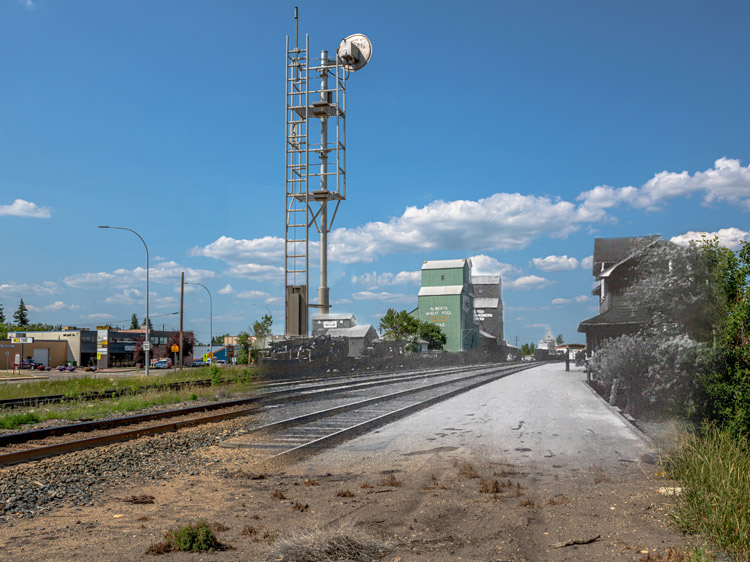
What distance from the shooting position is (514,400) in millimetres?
9477

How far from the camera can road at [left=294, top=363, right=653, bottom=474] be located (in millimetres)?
8461

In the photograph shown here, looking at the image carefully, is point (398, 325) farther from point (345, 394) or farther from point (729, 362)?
point (729, 362)

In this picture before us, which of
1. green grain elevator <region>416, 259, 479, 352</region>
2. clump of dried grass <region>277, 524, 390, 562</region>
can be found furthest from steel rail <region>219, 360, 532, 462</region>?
clump of dried grass <region>277, 524, 390, 562</region>

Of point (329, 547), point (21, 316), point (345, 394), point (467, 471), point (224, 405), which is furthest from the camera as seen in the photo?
point (21, 316)

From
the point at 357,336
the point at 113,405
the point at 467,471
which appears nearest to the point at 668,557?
the point at 467,471

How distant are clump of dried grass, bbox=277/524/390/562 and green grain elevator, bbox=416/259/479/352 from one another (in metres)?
3.85

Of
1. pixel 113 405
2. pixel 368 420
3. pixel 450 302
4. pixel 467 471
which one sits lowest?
pixel 113 405

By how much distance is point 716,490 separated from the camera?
7.15 meters

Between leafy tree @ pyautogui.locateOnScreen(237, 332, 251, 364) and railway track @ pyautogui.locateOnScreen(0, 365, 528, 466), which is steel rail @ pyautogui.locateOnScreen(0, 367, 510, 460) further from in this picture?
leafy tree @ pyautogui.locateOnScreen(237, 332, 251, 364)

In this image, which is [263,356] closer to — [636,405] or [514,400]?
[514,400]

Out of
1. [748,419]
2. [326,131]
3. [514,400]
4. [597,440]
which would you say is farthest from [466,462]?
[326,131]

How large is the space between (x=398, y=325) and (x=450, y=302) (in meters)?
1.37

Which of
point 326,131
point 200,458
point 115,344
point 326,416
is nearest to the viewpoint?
point 326,131

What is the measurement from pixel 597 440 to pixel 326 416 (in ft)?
15.3
